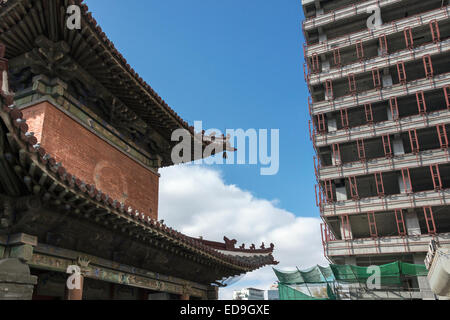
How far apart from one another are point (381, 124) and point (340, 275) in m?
12.9

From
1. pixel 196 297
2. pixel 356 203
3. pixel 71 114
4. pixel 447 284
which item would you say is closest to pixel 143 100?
pixel 71 114

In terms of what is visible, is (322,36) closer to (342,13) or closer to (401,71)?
(342,13)

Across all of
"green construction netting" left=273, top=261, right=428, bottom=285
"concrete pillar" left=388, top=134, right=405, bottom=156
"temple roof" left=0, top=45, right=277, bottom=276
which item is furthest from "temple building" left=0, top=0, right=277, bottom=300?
"concrete pillar" left=388, top=134, right=405, bottom=156

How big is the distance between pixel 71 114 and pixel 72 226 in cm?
358

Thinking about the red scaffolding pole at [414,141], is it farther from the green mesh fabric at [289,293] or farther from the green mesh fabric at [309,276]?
the green mesh fabric at [289,293]

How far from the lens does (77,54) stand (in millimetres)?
9141

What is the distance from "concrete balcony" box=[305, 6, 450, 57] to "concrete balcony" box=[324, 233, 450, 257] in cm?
1618

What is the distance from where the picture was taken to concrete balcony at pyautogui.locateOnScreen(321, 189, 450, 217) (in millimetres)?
24344

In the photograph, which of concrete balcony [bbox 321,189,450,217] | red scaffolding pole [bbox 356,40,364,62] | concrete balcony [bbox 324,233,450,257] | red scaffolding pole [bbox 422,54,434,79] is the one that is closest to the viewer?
→ concrete balcony [bbox 324,233,450,257]

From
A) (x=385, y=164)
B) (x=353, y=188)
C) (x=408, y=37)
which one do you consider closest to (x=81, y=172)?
(x=353, y=188)

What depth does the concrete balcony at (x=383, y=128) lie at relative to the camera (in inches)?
1026

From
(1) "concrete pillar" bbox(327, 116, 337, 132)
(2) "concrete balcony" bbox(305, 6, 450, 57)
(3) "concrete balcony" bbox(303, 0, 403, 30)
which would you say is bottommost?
(1) "concrete pillar" bbox(327, 116, 337, 132)

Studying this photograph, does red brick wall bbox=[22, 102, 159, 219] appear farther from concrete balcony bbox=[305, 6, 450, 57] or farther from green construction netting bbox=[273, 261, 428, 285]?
concrete balcony bbox=[305, 6, 450, 57]
